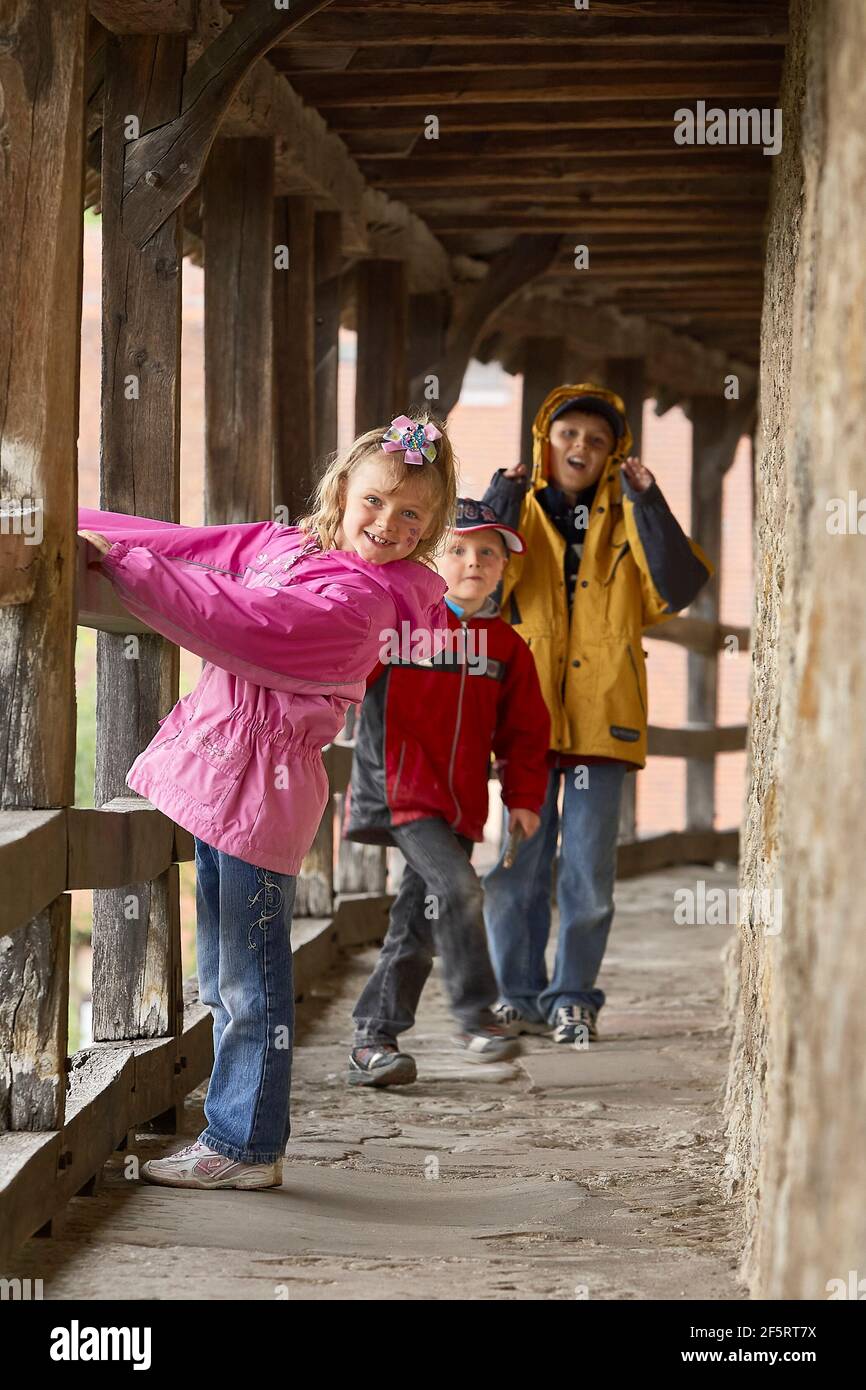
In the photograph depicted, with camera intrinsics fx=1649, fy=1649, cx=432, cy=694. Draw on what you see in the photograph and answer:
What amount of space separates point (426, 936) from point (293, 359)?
202 centimetres

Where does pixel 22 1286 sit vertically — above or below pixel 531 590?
below

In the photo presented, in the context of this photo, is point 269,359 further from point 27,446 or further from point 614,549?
point 27,446

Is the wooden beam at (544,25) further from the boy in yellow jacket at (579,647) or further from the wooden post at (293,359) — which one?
the boy in yellow jacket at (579,647)

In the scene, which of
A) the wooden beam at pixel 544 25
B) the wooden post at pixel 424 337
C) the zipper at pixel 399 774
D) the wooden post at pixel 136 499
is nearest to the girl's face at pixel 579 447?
the wooden beam at pixel 544 25

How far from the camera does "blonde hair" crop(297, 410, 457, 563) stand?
338cm

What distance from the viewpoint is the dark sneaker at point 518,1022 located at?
509 cm

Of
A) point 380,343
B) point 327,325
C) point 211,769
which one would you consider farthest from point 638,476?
point 211,769

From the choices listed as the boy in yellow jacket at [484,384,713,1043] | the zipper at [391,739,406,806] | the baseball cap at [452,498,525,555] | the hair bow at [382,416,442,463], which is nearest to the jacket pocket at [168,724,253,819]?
the hair bow at [382,416,442,463]

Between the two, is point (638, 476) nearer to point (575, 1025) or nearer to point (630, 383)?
point (575, 1025)

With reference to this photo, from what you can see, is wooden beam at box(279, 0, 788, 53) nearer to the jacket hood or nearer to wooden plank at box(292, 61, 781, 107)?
wooden plank at box(292, 61, 781, 107)

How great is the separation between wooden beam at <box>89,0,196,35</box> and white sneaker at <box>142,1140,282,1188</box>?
2627 millimetres

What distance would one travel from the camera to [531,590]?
5227mm

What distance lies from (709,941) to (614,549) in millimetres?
2563

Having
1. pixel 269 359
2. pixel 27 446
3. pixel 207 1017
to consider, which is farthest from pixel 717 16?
pixel 207 1017
